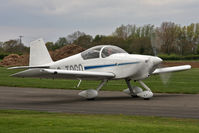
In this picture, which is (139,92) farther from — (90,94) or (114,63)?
(90,94)

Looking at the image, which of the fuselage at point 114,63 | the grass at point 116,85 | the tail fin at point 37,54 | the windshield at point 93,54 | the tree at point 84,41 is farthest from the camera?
the tree at point 84,41

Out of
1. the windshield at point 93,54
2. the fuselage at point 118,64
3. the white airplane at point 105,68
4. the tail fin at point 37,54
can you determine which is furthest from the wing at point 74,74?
the tail fin at point 37,54

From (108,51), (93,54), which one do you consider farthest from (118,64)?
(93,54)

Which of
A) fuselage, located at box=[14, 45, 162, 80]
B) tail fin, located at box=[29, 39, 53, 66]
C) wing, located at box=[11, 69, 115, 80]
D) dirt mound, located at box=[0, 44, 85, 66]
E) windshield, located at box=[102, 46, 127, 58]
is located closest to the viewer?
wing, located at box=[11, 69, 115, 80]

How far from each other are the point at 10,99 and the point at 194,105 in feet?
25.9

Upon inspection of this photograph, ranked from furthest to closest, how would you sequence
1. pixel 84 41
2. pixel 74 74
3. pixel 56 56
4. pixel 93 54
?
pixel 84 41 → pixel 56 56 → pixel 93 54 → pixel 74 74

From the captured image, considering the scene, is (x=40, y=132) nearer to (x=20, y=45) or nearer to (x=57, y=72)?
(x=57, y=72)

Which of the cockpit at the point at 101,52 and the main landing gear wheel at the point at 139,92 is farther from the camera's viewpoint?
the cockpit at the point at 101,52

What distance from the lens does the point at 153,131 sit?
848 centimetres

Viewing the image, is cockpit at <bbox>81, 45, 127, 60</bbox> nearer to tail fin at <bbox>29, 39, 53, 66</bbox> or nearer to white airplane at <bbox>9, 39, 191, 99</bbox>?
white airplane at <bbox>9, 39, 191, 99</bbox>

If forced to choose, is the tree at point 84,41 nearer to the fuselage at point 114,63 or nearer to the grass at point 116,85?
the grass at point 116,85

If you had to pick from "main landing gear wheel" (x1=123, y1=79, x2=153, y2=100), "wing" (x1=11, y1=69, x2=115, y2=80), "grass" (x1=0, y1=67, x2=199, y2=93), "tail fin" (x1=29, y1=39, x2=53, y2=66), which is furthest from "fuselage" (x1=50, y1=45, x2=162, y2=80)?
"grass" (x1=0, y1=67, x2=199, y2=93)

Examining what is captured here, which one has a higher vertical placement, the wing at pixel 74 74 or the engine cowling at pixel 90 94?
the wing at pixel 74 74

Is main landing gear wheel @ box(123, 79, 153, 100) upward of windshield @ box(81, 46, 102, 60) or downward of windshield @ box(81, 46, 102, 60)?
downward
